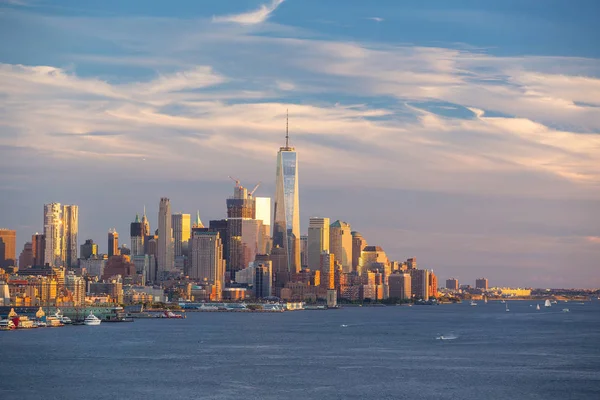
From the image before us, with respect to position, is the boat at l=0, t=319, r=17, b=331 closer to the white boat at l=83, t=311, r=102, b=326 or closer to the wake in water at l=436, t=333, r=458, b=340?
the white boat at l=83, t=311, r=102, b=326

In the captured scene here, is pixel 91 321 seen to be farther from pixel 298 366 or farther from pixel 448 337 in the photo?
pixel 298 366

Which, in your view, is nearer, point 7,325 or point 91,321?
point 7,325

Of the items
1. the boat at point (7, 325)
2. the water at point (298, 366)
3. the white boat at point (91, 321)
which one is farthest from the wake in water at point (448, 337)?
the white boat at point (91, 321)

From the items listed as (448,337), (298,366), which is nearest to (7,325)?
(448,337)

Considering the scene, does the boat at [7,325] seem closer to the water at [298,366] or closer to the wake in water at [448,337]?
the water at [298,366]

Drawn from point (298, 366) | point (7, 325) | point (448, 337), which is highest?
point (7, 325)

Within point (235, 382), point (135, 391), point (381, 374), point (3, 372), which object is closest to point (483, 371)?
point (381, 374)

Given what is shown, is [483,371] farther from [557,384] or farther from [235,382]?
[235,382]

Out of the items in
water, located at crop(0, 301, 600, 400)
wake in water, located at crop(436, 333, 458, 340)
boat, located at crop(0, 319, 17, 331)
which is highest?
boat, located at crop(0, 319, 17, 331)

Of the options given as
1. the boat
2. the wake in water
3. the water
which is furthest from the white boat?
the wake in water
